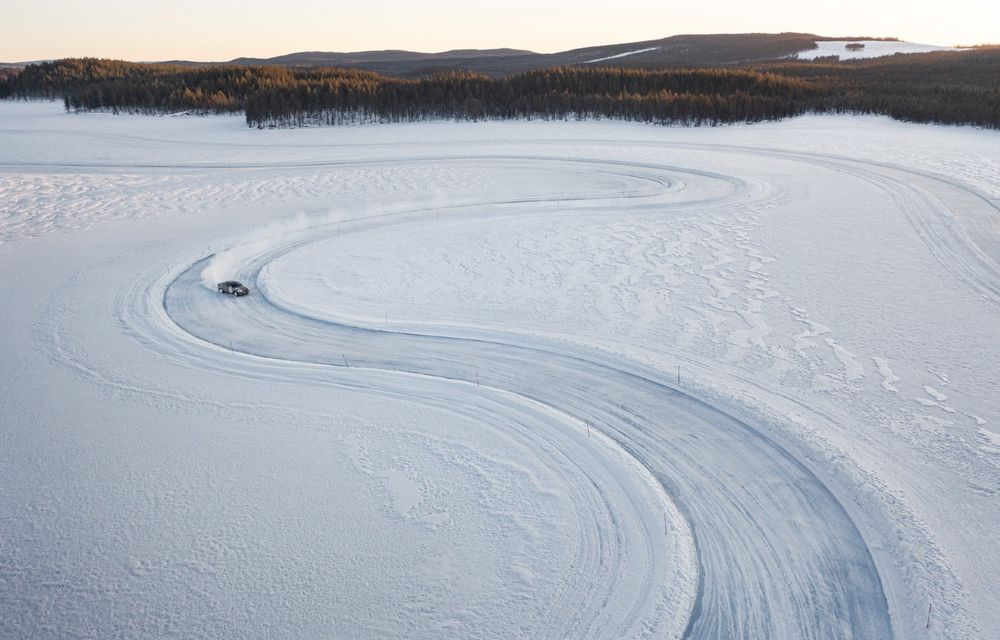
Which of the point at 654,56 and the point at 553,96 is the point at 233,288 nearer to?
the point at 553,96

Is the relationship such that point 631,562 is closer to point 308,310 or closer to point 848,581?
point 848,581

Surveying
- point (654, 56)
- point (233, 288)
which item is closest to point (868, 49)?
point (654, 56)

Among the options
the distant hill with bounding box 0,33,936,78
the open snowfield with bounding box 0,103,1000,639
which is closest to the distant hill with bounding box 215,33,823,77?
the distant hill with bounding box 0,33,936,78

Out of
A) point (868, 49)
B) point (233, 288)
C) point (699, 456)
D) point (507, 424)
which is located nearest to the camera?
point (699, 456)

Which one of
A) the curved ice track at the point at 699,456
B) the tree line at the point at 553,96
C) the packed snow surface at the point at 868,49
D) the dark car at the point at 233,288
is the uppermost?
the packed snow surface at the point at 868,49

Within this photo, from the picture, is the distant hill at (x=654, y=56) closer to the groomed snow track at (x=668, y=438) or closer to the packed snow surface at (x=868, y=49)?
the packed snow surface at (x=868, y=49)

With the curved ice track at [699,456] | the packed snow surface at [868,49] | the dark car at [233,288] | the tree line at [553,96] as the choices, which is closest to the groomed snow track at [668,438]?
the curved ice track at [699,456]
